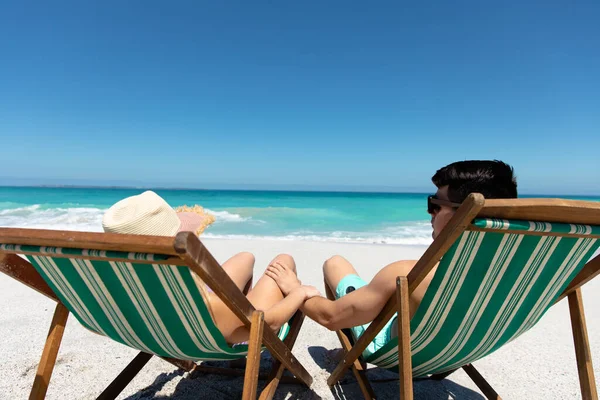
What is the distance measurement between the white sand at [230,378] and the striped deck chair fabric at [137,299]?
788 millimetres

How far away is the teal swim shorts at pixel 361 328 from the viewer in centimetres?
187

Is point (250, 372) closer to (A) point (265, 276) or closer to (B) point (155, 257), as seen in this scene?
(B) point (155, 257)

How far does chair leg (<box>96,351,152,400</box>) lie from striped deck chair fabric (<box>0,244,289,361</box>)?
1.35 feet

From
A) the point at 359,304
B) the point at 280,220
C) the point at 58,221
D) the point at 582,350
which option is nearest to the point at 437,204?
the point at 359,304

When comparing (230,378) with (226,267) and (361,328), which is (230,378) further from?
(361,328)

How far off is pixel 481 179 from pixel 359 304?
694mm

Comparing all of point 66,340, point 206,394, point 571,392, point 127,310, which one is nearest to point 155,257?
point 127,310

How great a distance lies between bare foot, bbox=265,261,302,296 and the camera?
5.96 ft

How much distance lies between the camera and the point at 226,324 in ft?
4.72

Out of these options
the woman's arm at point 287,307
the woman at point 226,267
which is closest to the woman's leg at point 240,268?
the woman at point 226,267

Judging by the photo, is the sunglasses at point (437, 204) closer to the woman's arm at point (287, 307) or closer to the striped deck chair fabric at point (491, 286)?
the striped deck chair fabric at point (491, 286)

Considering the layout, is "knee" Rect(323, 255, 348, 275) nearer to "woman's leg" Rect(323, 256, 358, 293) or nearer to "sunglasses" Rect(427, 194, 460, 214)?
"woman's leg" Rect(323, 256, 358, 293)

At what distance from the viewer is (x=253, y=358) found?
1.22 meters

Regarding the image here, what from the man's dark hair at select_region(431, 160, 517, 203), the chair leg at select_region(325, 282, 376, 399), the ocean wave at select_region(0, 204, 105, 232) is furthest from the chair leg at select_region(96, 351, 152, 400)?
the ocean wave at select_region(0, 204, 105, 232)
